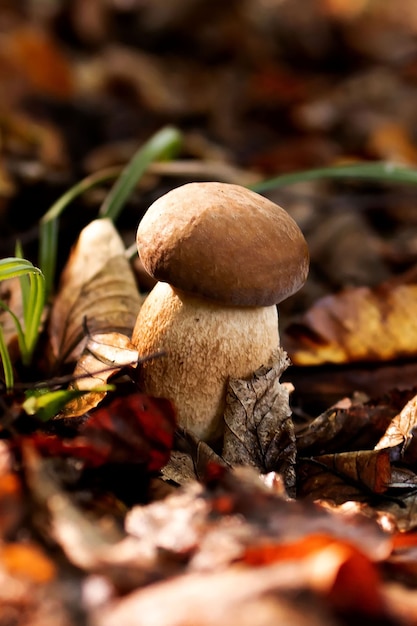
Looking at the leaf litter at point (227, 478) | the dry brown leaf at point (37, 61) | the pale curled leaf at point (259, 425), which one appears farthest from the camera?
the dry brown leaf at point (37, 61)

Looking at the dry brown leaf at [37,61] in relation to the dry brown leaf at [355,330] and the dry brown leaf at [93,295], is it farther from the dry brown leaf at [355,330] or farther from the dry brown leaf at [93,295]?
the dry brown leaf at [355,330]

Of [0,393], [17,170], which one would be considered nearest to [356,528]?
[0,393]

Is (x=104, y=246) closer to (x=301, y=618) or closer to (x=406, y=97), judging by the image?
(x=301, y=618)

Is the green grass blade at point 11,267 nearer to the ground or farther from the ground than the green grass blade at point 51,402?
farther from the ground

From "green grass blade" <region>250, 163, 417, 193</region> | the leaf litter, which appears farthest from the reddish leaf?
"green grass blade" <region>250, 163, 417, 193</region>

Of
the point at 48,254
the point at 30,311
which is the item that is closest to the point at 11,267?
the point at 30,311

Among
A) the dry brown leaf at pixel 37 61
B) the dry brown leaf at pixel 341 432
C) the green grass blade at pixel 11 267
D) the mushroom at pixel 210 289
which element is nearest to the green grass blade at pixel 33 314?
the green grass blade at pixel 11 267
